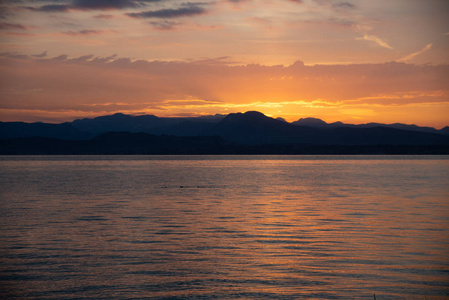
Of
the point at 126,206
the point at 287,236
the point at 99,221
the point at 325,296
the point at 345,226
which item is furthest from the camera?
the point at 126,206

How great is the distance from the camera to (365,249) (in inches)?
1142

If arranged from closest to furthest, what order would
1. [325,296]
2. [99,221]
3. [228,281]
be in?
1. [325,296]
2. [228,281]
3. [99,221]

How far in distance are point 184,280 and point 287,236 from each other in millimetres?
12238

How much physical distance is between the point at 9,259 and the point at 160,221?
52.6 ft

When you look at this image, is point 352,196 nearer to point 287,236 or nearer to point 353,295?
point 287,236

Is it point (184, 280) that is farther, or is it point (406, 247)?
point (406, 247)

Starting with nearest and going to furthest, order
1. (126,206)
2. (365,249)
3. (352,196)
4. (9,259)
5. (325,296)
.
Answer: (325,296)
(9,259)
(365,249)
(126,206)
(352,196)

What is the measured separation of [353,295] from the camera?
20125mm

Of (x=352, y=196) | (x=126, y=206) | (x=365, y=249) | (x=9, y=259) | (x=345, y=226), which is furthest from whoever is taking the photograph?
(x=352, y=196)

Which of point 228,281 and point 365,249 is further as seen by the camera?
point 365,249

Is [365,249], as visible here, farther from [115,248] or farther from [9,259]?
[9,259]

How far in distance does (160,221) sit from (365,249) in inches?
708

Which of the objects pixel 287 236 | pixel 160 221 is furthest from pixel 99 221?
pixel 287 236

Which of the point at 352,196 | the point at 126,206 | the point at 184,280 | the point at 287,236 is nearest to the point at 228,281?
the point at 184,280
